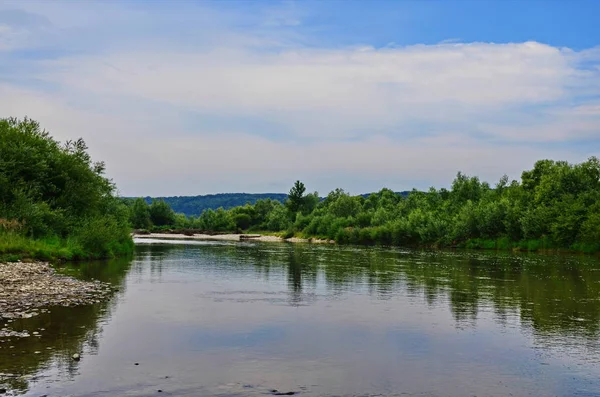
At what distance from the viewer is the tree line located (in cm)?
8150

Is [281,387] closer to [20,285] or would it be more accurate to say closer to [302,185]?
[20,285]

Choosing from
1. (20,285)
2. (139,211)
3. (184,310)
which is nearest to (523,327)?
(184,310)

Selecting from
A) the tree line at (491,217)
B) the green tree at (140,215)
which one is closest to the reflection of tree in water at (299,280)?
the tree line at (491,217)

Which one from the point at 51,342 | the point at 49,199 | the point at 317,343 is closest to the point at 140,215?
the point at 49,199

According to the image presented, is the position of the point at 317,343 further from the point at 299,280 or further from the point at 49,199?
the point at 49,199

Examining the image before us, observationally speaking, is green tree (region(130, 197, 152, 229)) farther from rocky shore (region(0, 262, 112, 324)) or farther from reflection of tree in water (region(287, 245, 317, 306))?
rocky shore (region(0, 262, 112, 324))

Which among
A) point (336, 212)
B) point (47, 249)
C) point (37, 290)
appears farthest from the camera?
point (336, 212)

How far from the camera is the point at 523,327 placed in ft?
73.0

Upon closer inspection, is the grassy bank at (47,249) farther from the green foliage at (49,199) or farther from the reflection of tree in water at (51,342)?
the reflection of tree in water at (51,342)

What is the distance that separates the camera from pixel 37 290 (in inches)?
1054

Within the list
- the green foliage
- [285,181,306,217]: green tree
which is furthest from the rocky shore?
[285,181,306,217]: green tree

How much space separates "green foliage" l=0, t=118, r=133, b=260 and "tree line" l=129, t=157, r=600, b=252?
58.5 meters

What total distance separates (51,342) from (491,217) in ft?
290

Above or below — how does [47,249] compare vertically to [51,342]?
above
